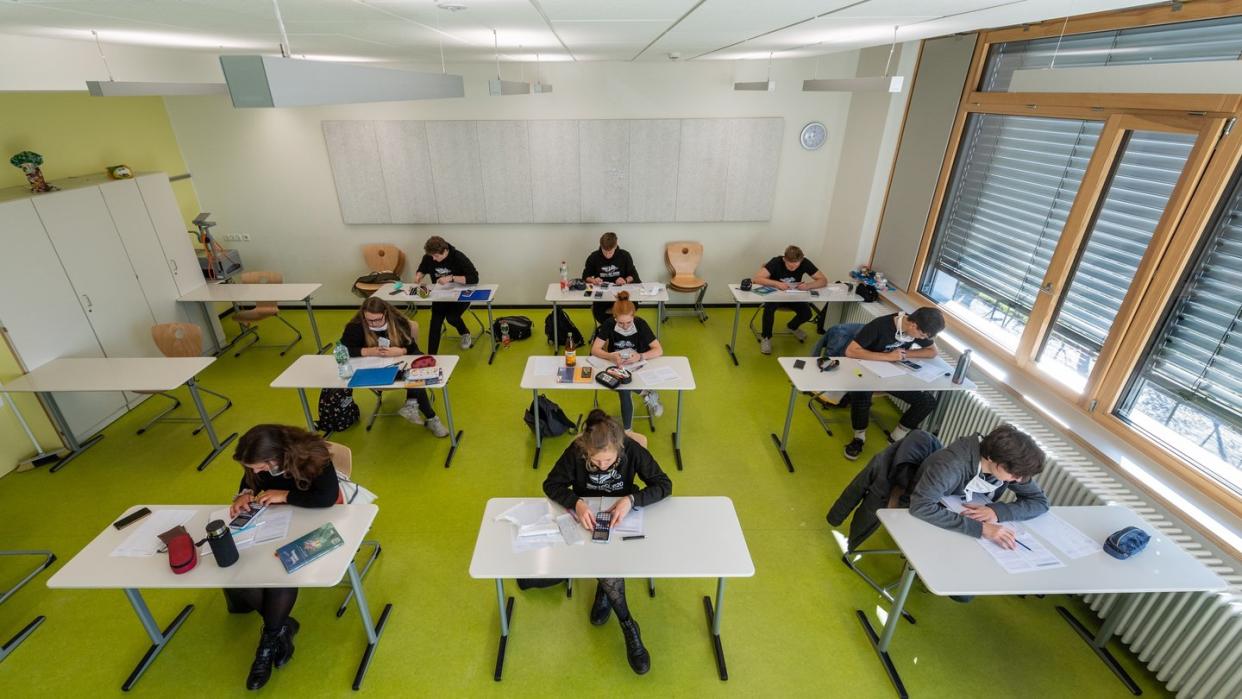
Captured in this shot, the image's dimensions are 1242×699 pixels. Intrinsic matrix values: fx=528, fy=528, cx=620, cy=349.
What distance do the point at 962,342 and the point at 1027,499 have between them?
7.85ft

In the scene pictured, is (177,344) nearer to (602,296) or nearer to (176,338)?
(176,338)

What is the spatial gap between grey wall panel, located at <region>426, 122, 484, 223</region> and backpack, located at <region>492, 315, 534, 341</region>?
1.51 m

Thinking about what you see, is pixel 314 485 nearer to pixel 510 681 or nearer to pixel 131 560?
pixel 131 560

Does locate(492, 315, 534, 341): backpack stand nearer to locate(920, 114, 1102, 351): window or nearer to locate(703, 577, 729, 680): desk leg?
locate(703, 577, 729, 680): desk leg

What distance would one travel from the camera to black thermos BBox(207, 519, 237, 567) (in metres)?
2.56

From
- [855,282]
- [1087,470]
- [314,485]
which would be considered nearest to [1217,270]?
[1087,470]

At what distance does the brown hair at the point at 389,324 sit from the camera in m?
4.59

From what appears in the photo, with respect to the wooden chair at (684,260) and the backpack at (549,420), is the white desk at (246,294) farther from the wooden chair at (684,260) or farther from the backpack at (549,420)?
the wooden chair at (684,260)

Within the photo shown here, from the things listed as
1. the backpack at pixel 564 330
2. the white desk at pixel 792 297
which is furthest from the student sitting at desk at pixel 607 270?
the white desk at pixel 792 297

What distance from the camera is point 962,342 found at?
196 inches

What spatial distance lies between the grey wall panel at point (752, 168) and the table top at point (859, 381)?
3.45m

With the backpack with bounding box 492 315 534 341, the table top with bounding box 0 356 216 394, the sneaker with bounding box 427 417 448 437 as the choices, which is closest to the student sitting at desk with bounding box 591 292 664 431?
the sneaker with bounding box 427 417 448 437

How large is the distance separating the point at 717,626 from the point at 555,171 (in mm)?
5788

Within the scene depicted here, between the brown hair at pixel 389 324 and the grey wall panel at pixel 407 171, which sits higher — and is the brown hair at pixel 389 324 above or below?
below
